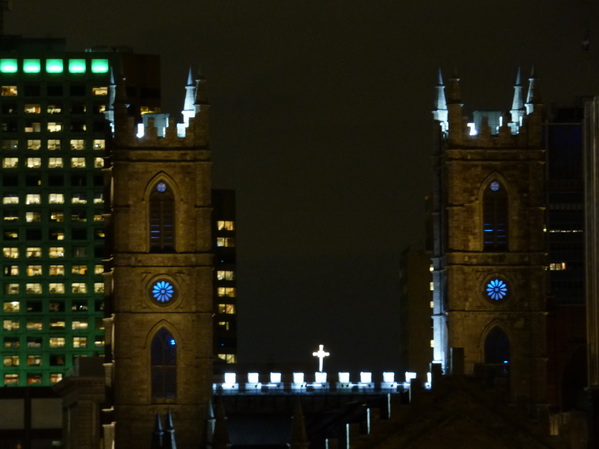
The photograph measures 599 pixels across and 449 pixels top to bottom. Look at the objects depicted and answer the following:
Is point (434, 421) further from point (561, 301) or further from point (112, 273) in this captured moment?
point (561, 301)

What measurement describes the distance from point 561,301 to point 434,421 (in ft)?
247

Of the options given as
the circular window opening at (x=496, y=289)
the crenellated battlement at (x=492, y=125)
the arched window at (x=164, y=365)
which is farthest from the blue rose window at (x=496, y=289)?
the arched window at (x=164, y=365)

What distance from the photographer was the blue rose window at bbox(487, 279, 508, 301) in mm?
123688

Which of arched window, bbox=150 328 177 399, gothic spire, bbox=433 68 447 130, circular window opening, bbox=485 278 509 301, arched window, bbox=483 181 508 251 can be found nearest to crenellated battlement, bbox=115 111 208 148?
arched window, bbox=150 328 177 399

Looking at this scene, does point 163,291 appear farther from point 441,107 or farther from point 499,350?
point 441,107

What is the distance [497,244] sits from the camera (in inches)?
4892

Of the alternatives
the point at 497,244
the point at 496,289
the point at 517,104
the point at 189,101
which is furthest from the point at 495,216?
the point at 189,101

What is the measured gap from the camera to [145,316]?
123 m

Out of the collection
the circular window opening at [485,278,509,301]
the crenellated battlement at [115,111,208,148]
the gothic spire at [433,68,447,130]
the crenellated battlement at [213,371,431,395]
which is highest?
the gothic spire at [433,68,447,130]

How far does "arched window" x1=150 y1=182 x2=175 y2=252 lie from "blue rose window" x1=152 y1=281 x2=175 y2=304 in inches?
75.8

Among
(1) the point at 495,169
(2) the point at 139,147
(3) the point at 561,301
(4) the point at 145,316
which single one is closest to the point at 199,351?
(4) the point at 145,316

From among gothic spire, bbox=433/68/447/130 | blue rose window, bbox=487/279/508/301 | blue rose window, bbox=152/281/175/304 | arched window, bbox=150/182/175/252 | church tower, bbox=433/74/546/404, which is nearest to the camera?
blue rose window, bbox=152/281/175/304

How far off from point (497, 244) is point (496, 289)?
2589 mm

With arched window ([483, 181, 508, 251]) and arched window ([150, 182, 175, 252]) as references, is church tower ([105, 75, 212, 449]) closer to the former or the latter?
arched window ([150, 182, 175, 252])
